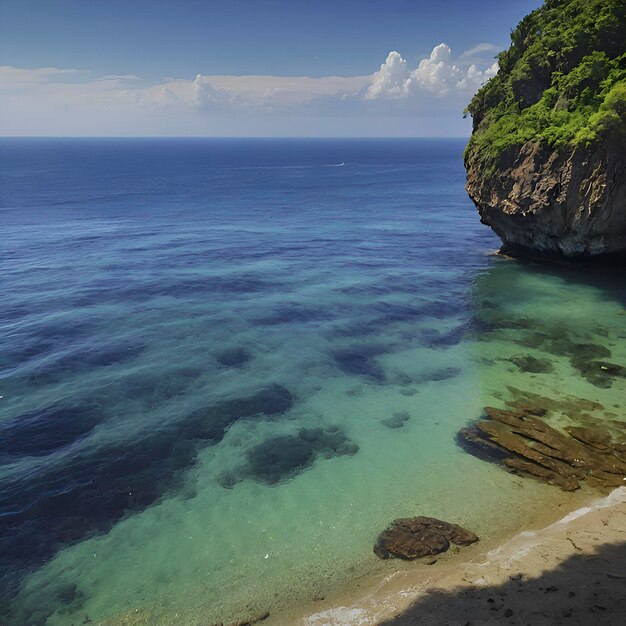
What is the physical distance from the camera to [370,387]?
91.7 feet

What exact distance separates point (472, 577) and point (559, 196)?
3506cm

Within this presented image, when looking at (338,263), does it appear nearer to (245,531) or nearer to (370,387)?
(370,387)

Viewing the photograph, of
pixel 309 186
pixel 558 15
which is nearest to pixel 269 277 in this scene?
pixel 558 15

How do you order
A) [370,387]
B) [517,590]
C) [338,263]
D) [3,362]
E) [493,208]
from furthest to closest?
[338,263]
[493,208]
[3,362]
[370,387]
[517,590]

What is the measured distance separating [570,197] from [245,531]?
36.9m

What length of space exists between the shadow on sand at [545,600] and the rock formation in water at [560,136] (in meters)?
32.7

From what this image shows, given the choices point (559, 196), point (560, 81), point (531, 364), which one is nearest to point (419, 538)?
point (531, 364)

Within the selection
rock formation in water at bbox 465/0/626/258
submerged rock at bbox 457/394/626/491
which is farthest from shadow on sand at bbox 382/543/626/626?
rock formation in water at bbox 465/0/626/258

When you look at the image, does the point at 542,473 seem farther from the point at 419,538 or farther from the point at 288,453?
the point at 288,453

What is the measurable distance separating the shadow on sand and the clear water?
2.96 m

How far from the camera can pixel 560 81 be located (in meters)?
42.3

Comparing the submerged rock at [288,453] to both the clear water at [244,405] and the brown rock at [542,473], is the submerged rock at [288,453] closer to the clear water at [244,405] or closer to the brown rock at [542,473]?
the clear water at [244,405]

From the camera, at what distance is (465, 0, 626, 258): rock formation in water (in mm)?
37906

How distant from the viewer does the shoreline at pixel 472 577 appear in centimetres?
1331
